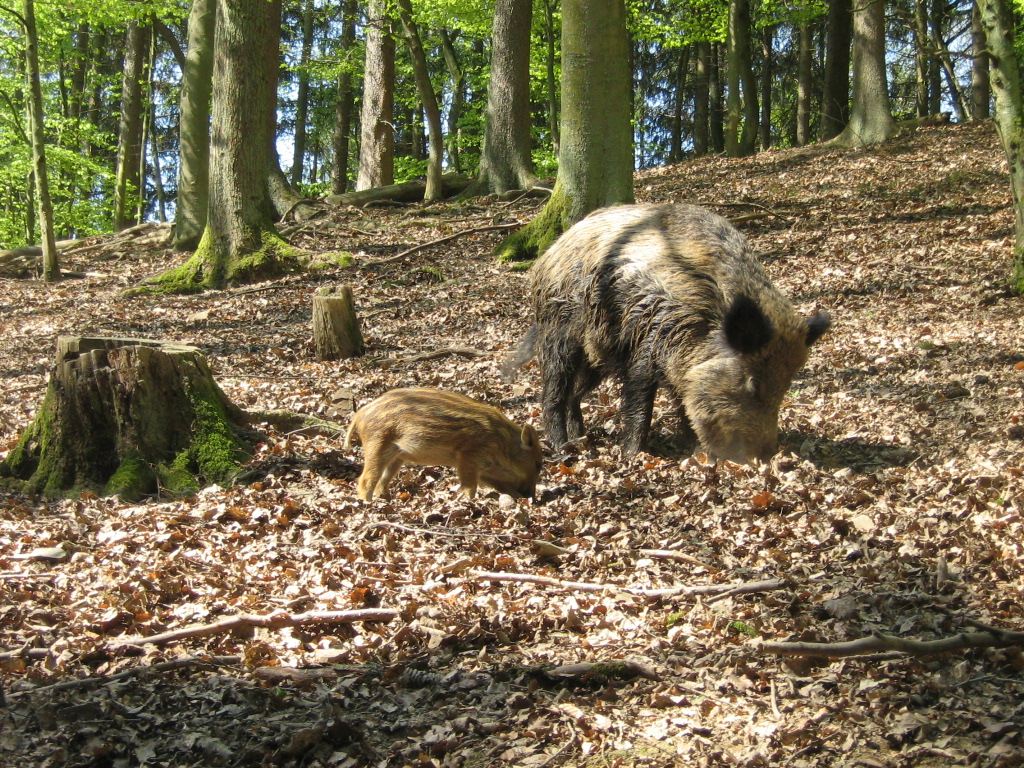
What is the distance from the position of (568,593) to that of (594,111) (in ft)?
28.7

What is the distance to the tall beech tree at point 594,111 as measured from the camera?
38.1ft

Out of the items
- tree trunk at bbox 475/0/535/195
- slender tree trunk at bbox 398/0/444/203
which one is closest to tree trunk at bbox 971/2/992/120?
tree trunk at bbox 475/0/535/195

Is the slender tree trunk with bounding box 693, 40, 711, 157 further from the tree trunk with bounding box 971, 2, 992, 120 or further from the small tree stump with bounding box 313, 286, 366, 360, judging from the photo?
the small tree stump with bounding box 313, 286, 366, 360

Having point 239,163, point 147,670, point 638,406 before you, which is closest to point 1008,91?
point 638,406

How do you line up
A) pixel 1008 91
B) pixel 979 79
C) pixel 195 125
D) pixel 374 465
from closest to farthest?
pixel 374 465
pixel 1008 91
pixel 195 125
pixel 979 79

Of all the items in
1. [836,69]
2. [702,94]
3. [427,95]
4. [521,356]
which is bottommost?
[521,356]

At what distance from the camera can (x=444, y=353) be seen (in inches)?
373

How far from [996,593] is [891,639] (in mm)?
995

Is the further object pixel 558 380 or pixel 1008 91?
pixel 1008 91

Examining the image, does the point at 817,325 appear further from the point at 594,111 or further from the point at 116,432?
the point at 594,111

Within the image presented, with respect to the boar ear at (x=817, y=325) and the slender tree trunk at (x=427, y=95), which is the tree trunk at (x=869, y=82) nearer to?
the slender tree trunk at (x=427, y=95)

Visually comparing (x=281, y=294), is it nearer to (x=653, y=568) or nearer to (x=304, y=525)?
(x=304, y=525)

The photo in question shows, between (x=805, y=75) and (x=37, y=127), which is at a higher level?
(x=805, y=75)

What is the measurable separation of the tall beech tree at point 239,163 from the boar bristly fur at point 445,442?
27.5 feet
